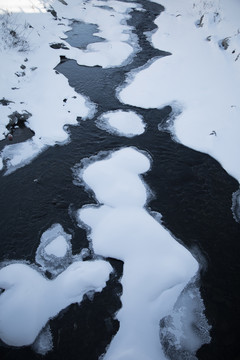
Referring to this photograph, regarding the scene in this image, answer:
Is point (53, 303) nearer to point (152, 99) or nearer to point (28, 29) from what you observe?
point (152, 99)

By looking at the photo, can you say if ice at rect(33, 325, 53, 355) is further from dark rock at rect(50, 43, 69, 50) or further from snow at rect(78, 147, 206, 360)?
dark rock at rect(50, 43, 69, 50)

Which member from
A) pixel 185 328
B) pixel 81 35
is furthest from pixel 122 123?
pixel 81 35

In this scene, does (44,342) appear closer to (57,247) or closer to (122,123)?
(57,247)

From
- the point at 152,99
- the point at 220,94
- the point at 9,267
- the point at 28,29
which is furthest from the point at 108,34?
the point at 9,267

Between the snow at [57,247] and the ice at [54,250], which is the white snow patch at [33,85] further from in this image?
the snow at [57,247]

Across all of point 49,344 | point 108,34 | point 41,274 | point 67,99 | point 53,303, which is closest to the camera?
point 49,344

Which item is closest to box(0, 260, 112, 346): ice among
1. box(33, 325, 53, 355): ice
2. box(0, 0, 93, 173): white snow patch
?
box(33, 325, 53, 355): ice
